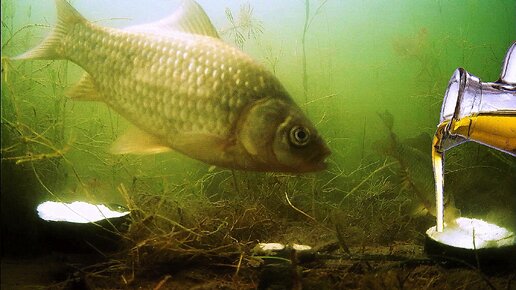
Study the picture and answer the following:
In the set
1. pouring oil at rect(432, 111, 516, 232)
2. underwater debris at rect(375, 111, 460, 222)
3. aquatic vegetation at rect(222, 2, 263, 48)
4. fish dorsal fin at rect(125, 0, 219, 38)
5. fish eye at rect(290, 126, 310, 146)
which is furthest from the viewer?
underwater debris at rect(375, 111, 460, 222)

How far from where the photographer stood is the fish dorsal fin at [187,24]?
5.12ft

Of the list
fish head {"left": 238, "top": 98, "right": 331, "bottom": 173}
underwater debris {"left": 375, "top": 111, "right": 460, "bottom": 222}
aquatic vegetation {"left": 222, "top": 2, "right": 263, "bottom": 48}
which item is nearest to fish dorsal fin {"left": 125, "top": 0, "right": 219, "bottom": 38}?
aquatic vegetation {"left": 222, "top": 2, "right": 263, "bottom": 48}

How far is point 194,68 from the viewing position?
1.46 m

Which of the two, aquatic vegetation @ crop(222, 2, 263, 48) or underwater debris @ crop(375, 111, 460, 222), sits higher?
aquatic vegetation @ crop(222, 2, 263, 48)

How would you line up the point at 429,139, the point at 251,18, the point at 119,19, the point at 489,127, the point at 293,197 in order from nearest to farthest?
1. the point at 489,127
2. the point at 119,19
3. the point at 251,18
4. the point at 293,197
5. the point at 429,139

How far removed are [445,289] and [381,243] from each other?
51 cm

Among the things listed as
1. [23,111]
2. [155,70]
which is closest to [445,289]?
[155,70]

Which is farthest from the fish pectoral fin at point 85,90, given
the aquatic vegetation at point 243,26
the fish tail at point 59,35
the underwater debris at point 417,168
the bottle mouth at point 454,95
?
the underwater debris at point 417,168

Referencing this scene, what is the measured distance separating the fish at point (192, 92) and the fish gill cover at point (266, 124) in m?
0.05

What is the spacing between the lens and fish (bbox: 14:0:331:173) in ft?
4.72

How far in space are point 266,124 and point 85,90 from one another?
776 mm

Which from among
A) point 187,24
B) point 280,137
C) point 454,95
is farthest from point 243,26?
point 454,95

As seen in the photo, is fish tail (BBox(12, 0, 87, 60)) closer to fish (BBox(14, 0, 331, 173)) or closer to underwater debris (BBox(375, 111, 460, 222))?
fish (BBox(14, 0, 331, 173))

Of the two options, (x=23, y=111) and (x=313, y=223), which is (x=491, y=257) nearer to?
(x=313, y=223)
